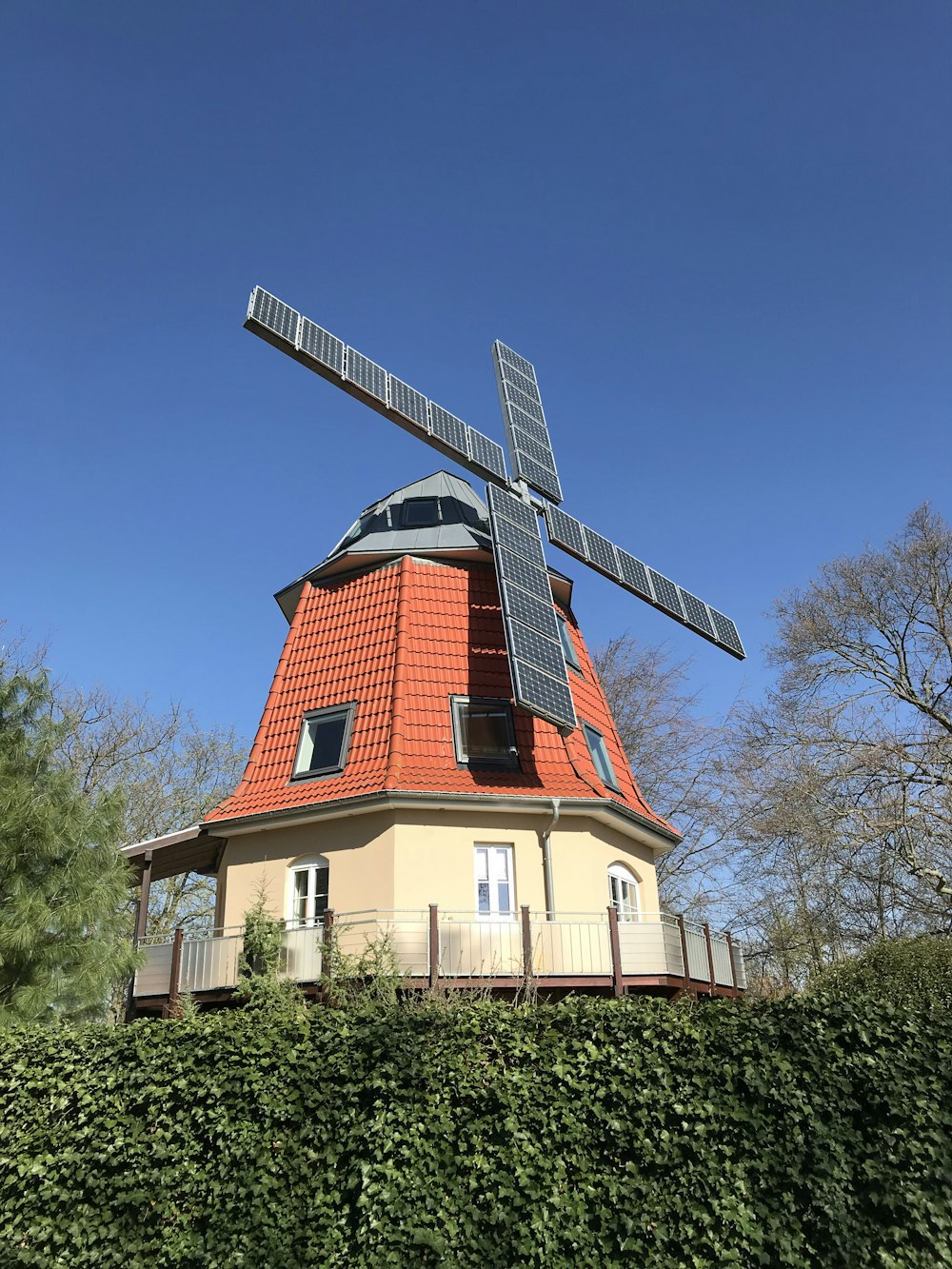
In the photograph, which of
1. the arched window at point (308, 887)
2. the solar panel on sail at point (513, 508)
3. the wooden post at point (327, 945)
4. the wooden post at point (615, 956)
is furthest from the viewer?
the solar panel on sail at point (513, 508)

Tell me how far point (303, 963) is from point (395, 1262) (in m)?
6.95

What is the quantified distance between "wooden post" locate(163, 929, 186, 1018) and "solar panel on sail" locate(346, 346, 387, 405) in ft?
32.1

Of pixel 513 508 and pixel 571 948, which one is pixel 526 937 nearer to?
pixel 571 948

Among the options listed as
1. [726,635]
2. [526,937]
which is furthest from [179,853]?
[726,635]

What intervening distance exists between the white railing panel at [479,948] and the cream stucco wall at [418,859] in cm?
50

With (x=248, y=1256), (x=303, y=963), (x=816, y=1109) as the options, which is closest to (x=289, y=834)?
(x=303, y=963)

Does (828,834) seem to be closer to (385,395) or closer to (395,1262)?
(385,395)

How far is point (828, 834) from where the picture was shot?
2062cm

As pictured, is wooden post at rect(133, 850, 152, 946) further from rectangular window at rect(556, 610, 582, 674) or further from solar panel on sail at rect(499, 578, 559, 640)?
rectangular window at rect(556, 610, 582, 674)

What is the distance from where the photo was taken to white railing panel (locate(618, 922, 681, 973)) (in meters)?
14.2

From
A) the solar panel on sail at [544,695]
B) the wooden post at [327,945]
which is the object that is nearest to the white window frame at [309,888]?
the wooden post at [327,945]

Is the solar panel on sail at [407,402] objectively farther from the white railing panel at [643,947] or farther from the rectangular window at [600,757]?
the white railing panel at [643,947]

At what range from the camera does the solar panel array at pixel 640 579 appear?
66.0ft

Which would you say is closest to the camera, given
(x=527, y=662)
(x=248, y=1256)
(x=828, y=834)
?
(x=248, y=1256)
